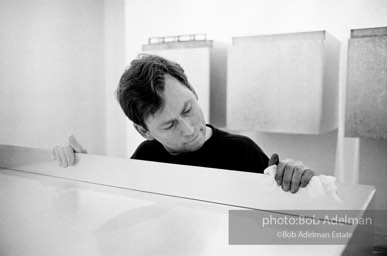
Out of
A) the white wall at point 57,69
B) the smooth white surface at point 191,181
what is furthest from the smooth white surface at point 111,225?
the white wall at point 57,69

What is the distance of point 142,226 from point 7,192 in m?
0.35

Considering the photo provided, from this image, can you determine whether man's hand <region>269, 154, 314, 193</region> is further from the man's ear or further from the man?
the man's ear

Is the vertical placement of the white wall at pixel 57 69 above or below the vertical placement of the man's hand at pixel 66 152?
above

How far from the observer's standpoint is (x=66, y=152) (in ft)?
2.30

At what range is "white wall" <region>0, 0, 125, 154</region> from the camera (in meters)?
0.95

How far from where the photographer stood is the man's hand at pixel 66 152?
70cm

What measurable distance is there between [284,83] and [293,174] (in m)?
0.67

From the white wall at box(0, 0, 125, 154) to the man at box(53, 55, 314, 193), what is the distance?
0.28m

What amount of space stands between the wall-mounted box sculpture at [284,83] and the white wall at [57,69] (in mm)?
396

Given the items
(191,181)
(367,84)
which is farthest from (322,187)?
(367,84)

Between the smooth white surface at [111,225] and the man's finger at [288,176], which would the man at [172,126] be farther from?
the man's finger at [288,176]

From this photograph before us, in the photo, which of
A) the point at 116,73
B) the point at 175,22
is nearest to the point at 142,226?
the point at 116,73

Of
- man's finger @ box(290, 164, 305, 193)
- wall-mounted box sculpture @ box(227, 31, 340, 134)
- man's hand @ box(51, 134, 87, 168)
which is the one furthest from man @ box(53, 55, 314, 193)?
man's finger @ box(290, 164, 305, 193)

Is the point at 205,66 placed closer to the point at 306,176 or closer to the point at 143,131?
the point at 143,131
